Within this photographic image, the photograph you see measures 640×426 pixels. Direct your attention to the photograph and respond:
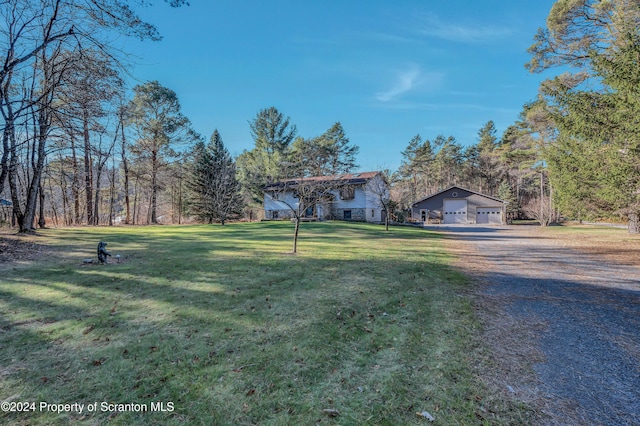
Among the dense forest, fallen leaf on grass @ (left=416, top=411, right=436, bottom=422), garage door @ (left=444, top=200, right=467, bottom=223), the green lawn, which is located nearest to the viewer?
fallen leaf on grass @ (left=416, top=411, right=436, bottom=422)

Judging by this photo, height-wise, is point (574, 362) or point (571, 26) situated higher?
point (571, 26)

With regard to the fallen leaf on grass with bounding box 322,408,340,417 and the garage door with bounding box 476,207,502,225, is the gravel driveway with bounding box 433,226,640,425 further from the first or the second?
the garage door with bounding box 476,207,502,225

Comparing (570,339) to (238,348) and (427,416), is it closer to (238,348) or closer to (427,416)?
(427,416)

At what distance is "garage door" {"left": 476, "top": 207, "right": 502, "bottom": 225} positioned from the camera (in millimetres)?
32750

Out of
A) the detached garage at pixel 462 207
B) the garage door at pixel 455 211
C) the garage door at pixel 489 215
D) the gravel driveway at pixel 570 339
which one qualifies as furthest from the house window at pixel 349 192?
the gravel driveway at pixel 570 339

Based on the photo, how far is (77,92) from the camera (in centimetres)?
920

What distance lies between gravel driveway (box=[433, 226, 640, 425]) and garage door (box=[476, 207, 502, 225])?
29058 millimetres

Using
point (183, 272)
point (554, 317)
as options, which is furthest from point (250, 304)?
point (554, 317)

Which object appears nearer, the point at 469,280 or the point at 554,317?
the point at 554,317

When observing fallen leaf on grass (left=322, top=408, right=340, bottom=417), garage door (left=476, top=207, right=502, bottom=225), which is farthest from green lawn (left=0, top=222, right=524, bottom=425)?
garage door (left=476, top=207, right=502, bottom=225)

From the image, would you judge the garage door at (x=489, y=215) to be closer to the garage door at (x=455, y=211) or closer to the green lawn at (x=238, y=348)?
the garage door at (x=455, y=211)

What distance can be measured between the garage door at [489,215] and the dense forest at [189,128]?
421 cm

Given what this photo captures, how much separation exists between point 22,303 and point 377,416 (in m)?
5.62

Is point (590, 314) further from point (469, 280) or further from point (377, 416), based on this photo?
point (377, 416)
